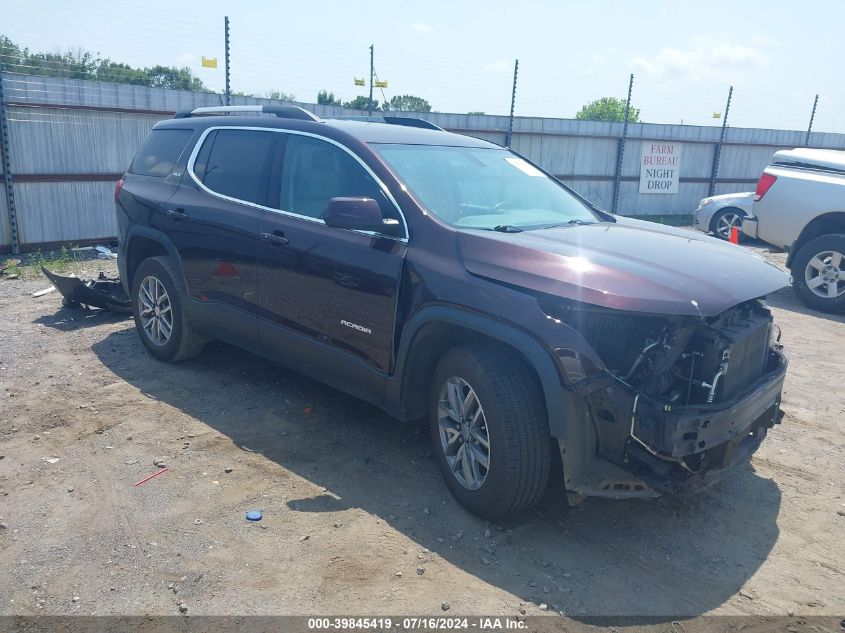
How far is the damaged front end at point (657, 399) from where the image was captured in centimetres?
310

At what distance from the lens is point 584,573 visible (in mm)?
3273

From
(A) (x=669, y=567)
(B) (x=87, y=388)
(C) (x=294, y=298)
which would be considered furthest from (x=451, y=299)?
(B) (x=87, y=388)

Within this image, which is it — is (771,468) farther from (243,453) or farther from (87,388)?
(87,388)

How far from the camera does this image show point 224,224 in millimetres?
4980

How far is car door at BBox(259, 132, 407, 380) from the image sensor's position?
13.0ft

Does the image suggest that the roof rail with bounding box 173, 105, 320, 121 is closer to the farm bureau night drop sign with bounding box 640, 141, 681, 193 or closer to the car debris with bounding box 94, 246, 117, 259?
the car debris with bounding box 94, 246, 117, 259

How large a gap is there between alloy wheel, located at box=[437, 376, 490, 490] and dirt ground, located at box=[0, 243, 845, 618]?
Result: 0.24m

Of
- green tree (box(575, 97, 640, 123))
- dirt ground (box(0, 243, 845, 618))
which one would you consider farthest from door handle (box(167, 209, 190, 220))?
green tree (box(575, 97, 640, 123))

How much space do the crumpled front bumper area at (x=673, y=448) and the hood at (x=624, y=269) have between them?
1.47 ft

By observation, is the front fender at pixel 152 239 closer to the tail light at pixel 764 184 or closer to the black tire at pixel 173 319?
the black tire at pixel 173 319

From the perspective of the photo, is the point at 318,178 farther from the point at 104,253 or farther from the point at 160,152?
the point at 104,253

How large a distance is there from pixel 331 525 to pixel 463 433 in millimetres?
807

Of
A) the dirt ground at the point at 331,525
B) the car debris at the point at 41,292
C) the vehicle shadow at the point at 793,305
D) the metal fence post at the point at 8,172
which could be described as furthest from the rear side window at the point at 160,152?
the vehicle shadow at the point at 793,305

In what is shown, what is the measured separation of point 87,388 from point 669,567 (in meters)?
4.21
